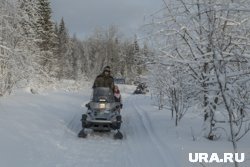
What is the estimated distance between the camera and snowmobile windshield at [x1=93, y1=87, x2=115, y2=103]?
1597cm

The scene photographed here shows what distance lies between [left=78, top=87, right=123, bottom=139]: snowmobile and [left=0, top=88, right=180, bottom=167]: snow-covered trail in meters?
0.35

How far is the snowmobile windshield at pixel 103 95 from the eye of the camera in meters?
16.0

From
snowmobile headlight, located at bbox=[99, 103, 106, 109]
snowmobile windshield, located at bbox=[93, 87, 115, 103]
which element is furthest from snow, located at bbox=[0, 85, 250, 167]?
snowmobile windshield, located at bbox=[93, 87, 115, 103]

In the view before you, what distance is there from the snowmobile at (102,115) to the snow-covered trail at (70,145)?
0.35 m

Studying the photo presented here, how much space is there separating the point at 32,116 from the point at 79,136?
4306 millimetres

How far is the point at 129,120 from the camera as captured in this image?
65.1 ft

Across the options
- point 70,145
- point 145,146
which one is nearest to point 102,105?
point 70,145

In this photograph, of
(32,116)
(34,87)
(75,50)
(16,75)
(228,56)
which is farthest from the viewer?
(75,50)

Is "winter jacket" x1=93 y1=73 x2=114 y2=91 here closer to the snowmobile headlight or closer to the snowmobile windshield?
the snowmobile windshield

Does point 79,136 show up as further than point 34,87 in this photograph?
No

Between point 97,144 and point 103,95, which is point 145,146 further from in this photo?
point 103,95

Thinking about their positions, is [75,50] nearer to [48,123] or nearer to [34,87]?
[34,87]

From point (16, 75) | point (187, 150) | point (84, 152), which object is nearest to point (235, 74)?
point (187, 150)

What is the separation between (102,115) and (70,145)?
2595mm
